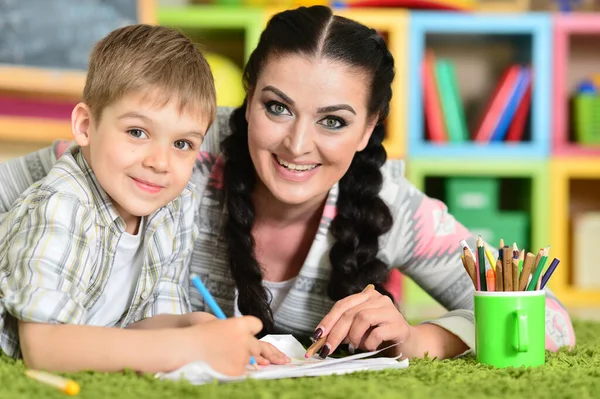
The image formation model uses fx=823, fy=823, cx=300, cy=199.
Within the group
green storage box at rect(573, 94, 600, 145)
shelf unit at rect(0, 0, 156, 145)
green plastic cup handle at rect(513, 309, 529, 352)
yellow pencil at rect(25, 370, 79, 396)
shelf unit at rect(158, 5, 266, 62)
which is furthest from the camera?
green storage box at rect(573, 94, 600, 145)

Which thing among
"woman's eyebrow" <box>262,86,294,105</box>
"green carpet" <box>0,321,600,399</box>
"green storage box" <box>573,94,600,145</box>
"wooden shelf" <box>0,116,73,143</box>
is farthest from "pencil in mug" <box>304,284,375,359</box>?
"green storage box" <box>573,94,600,145</box>

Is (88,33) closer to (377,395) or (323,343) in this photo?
(323,343)

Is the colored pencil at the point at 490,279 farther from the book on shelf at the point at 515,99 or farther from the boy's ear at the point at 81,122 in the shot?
the book on shelf at the point at 515,99

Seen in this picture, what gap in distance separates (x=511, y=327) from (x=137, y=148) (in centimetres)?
59

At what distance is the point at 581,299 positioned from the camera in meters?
2.90

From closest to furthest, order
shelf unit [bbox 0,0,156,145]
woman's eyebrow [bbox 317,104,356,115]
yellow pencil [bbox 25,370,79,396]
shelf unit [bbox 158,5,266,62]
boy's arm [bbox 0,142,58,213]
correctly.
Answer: yellow pencil [bbox 25,370,79,396], woman's eyebrow [bbox 317,104,356,115], boy's arm [bbox 0,142,58,213], shelf unit [bbox 0,0,156,145], shelf unit [bbox 158,5,266,62]

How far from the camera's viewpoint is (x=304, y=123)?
1398 millimetres

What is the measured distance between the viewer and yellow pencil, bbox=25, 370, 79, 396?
2.88ft

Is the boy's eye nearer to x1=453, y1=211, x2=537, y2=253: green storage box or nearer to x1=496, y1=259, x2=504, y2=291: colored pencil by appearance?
x1=496, y1=259, x2=504, y2=291: colored pencil

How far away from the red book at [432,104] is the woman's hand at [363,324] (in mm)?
1761

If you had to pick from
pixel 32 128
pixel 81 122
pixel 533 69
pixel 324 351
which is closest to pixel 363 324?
pixel 324 351

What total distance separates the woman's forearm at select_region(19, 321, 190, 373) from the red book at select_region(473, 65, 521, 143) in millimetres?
2079

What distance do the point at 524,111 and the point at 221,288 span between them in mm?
1696

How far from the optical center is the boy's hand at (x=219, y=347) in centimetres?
100
